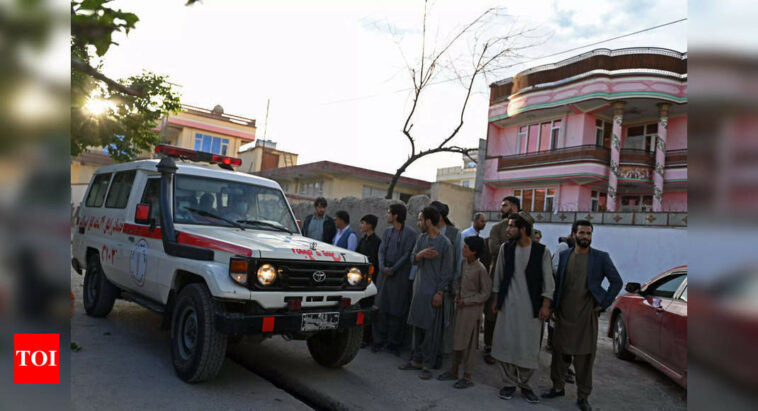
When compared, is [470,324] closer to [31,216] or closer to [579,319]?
[579,319]

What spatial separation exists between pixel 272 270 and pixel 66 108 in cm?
367

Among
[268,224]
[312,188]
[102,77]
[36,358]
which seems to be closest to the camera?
[36,358]

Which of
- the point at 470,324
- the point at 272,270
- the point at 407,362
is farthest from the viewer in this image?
the point at 407,362

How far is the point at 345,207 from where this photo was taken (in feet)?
32.6

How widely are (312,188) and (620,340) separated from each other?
73.0 feet

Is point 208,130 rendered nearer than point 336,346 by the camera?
No

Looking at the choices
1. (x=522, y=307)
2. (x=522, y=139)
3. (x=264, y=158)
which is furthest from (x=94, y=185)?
(x=264, y=158)

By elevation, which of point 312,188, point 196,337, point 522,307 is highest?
point 312,188

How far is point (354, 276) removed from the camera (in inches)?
205

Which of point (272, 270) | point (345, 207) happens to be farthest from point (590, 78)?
point (272, 270)

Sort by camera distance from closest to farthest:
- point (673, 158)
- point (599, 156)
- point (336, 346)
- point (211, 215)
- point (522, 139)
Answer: point (336, 346) → point (211, 215) → point (673, 158) → point (599, 156) → point (522, 139)

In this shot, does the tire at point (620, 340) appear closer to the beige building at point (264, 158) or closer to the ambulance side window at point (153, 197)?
the ambulance side window at point (153, 197)

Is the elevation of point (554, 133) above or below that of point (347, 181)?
above

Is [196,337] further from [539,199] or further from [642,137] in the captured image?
[642,137]
